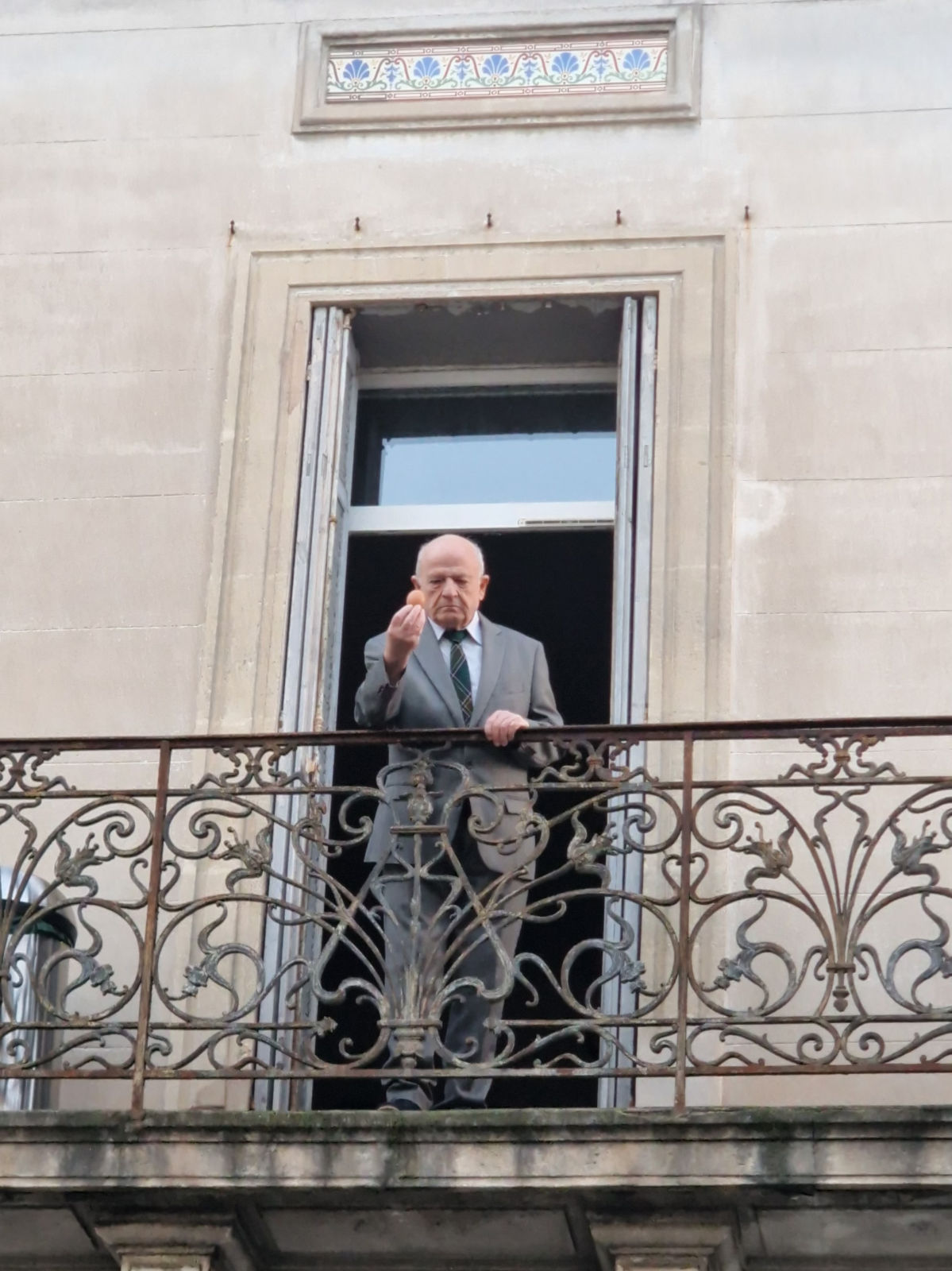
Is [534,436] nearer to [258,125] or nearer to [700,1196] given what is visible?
[258,125]

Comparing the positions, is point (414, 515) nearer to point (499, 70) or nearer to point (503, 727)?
point (499, 70)

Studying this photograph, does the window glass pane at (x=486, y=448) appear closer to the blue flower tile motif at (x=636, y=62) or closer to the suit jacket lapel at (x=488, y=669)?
the blue flower tile motif at (x=636, y=62)

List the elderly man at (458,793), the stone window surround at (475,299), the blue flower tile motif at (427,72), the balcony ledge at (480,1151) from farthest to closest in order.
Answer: the blue flower tile motif at (427,72)
the stone window surround at (475,299)
the elderly man at (458,793)
the balcony ledge at (480,1151)

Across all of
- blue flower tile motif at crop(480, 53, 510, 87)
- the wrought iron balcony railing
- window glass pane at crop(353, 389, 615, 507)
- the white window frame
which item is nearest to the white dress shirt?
the wrought iron balcony railing

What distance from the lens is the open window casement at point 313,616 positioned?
9.69 meters

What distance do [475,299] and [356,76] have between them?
0.99 metres

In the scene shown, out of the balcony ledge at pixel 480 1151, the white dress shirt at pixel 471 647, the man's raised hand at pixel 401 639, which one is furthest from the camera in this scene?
the white dress shirt at pixel 471 647

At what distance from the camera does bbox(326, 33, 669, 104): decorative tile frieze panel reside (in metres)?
10.9

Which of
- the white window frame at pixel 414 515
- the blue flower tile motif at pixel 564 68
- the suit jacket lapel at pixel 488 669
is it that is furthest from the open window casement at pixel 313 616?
→ the blue flower tile motif at pixel 564 68

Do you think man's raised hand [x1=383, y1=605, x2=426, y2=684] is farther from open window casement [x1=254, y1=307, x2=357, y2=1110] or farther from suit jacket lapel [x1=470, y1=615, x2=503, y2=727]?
open window casement [x1=254, y1=307, x2=357, y2=1110]

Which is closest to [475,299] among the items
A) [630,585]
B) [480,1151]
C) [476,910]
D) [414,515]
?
[414,515]

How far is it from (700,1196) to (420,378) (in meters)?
3.80

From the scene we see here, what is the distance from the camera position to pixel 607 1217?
8.22 metres

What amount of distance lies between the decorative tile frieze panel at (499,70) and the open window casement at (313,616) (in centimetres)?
88
